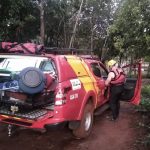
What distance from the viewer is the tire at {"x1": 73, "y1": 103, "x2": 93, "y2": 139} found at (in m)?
6.61

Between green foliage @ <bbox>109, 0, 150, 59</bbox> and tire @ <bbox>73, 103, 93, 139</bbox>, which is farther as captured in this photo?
green foliage @ <bbox>109, 0, 150, 59</bbox>

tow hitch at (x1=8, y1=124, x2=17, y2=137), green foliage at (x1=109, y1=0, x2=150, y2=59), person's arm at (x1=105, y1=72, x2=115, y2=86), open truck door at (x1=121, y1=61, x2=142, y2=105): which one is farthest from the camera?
green foliage at (x1=109, y1=0, x2=150, y2=59)

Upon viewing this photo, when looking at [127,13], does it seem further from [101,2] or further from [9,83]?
[9,83]

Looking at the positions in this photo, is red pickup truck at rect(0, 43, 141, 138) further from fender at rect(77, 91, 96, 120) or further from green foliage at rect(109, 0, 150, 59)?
green foliage at rect(109, 0, 150, 59)

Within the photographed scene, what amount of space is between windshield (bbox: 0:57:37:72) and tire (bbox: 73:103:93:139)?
4.98ft

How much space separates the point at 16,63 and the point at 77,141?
6.61ft

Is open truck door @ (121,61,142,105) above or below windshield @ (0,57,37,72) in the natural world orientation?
below

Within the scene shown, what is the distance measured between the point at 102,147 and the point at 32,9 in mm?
11086

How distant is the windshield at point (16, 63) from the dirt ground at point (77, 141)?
1.40 metres

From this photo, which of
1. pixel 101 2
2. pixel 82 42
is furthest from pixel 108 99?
pixel 82 42

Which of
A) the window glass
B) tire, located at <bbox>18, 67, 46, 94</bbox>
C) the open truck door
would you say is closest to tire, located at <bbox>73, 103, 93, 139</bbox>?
the window glass

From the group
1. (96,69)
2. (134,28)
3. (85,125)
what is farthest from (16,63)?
(134,28)

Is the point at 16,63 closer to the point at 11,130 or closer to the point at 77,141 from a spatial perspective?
the point at 11,130

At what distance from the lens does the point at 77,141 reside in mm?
6613
